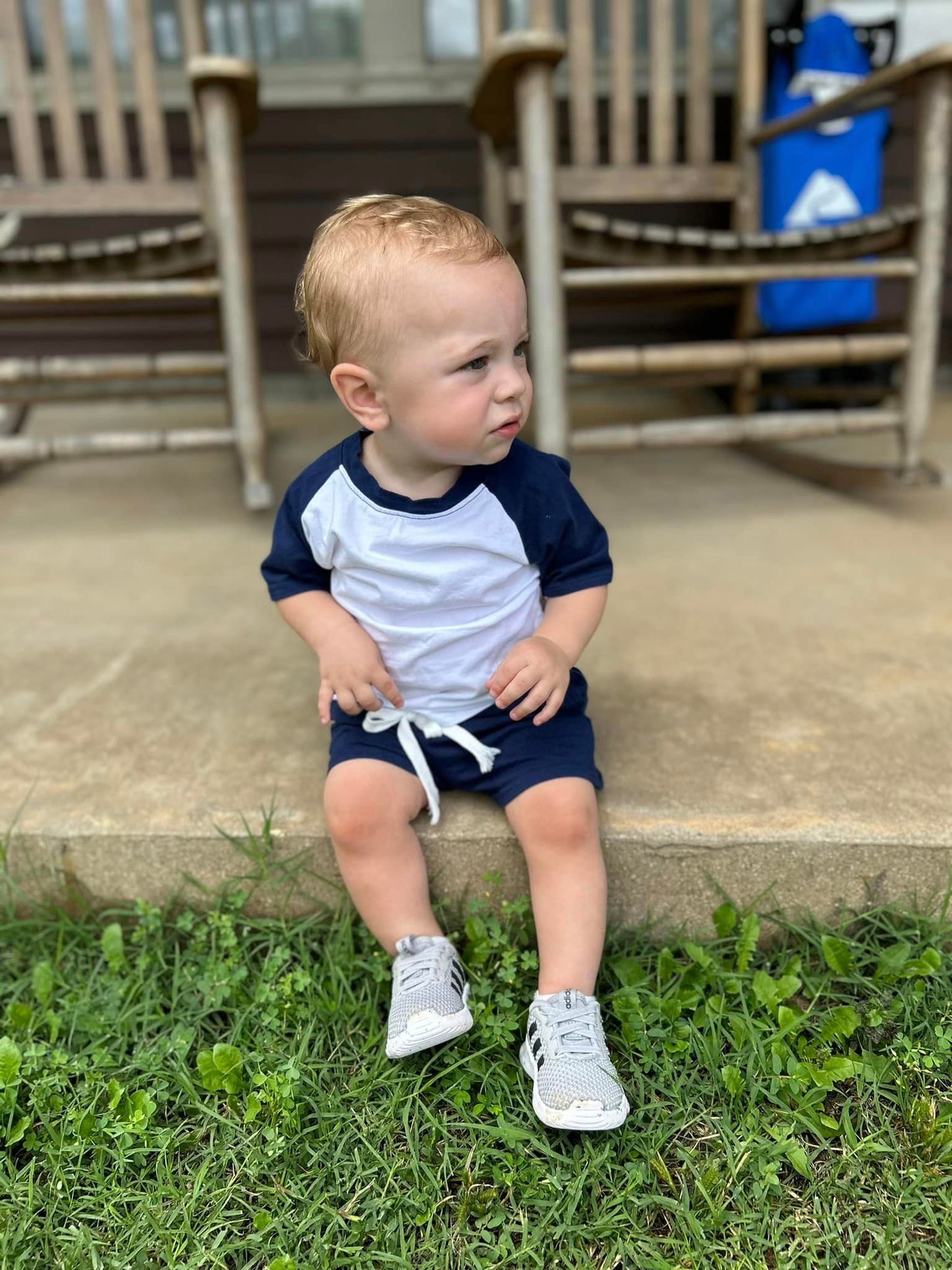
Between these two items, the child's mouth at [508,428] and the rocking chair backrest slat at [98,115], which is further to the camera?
the rocking chair backrest slat at [98,115]

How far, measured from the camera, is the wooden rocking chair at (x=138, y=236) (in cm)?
196

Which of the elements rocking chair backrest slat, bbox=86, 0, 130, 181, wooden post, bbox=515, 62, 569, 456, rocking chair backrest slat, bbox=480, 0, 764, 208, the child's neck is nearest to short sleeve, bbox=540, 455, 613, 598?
the child's neck

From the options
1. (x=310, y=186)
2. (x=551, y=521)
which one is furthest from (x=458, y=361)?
(x=310, y=186)

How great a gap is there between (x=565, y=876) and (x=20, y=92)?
2.29 m

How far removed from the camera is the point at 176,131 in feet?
10.9

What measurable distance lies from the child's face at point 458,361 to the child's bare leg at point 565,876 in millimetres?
332

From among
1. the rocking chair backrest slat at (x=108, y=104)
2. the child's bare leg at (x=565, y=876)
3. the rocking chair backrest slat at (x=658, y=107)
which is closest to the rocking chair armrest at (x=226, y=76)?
the rocking chair backrest slat at (x=108, y=104)

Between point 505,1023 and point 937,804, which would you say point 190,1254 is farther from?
point 937,804

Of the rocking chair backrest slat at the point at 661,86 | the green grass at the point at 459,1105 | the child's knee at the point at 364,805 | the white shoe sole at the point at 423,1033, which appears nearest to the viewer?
the green grass at the point at 459,1105

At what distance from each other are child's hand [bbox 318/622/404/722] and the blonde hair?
0.27 m

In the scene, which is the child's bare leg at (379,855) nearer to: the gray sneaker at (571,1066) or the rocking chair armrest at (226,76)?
the gray sneaker at (571,1066)

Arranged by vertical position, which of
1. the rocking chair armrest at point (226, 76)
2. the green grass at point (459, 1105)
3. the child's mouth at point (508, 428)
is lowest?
the green grass at point (459, 1105)

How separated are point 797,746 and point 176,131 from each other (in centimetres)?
314

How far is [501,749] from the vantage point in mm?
1020
